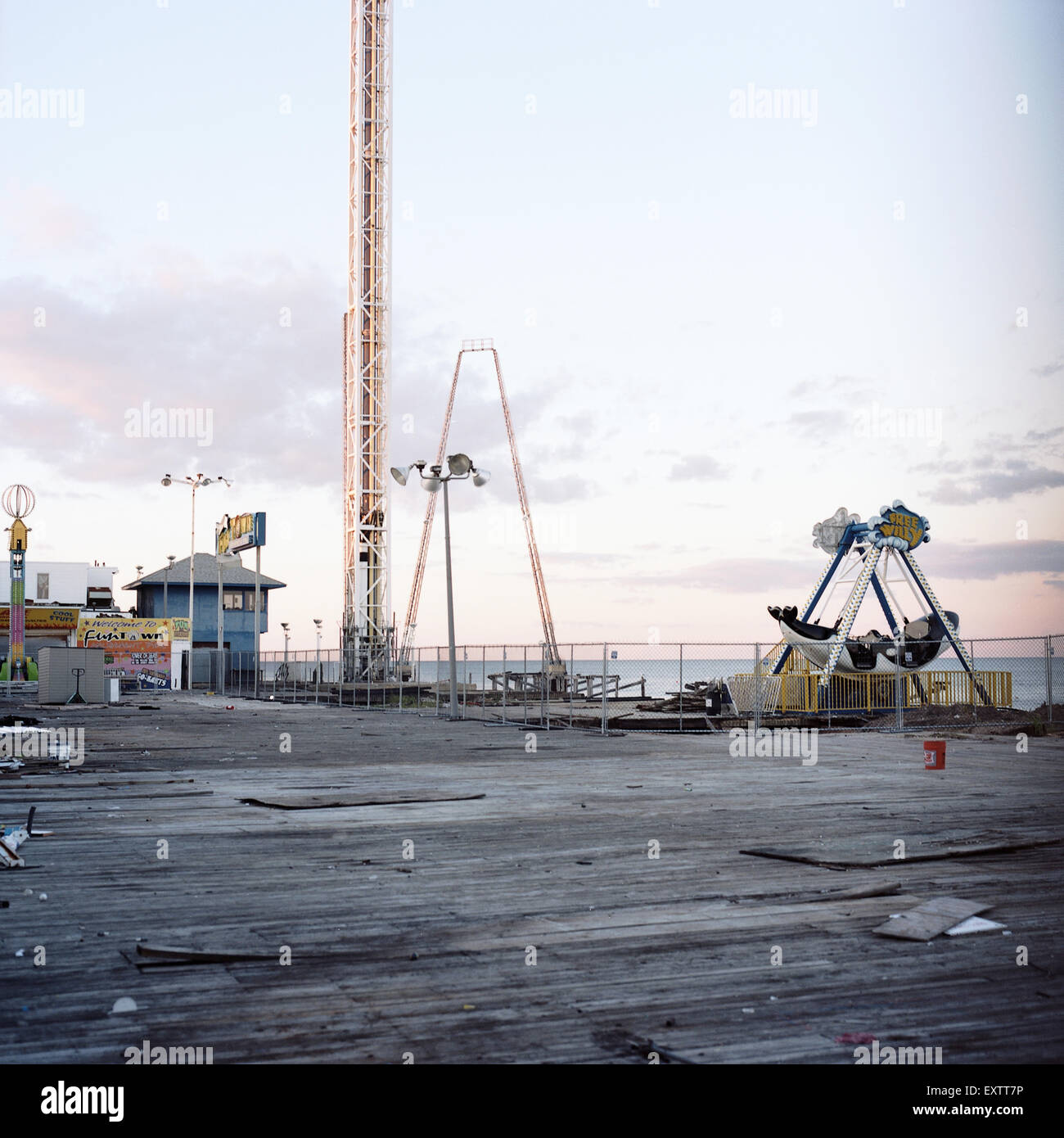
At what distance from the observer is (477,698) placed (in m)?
51.6

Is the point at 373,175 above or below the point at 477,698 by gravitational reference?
above

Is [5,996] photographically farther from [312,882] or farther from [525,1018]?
[312,882]

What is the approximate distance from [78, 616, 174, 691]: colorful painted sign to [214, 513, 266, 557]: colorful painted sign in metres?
6.38

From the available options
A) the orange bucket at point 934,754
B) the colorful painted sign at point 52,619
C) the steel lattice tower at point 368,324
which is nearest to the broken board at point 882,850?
the orange bucket at point 934,754

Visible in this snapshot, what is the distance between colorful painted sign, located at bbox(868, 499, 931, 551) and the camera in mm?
32781

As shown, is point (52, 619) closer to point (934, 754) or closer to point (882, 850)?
point (934, 754)

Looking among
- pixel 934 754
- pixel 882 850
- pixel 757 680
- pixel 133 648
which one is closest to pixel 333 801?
pixel 882 850

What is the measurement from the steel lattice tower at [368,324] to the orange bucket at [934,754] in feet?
176

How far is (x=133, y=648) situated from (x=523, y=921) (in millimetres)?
58804

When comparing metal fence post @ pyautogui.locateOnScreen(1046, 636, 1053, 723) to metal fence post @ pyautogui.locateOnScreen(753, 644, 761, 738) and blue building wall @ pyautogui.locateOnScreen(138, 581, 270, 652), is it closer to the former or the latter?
metal fence post @ pyautogui.locateOnScreen(753, 644, 761, 738)

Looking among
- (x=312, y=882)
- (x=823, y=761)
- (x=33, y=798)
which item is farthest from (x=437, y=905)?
(x=823, y=761)

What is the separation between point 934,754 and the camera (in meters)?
15.3

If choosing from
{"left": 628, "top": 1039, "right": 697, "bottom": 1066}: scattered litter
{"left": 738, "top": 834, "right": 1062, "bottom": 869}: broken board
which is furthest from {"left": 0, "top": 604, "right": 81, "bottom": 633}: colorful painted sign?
{"left": 628, "top": 1039, "right": 697, "bottom": 1066}: scattered litter
